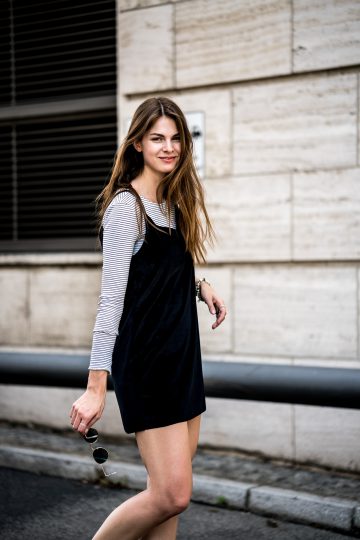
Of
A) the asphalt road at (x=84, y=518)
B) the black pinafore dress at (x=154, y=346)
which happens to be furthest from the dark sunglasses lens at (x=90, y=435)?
the asphalt road at (x=84, y=518)

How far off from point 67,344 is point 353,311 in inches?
95.9

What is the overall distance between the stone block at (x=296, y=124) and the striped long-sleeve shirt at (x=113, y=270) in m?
2.76

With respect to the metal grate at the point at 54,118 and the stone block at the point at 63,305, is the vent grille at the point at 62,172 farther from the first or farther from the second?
the stone block at the point at 63,305

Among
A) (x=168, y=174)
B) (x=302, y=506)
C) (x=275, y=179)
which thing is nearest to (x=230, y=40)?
(x=275, y=179)

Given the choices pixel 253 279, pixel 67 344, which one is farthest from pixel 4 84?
pixel 253 279

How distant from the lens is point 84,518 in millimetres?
Answer: 4148

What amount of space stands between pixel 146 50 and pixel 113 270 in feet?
11.8

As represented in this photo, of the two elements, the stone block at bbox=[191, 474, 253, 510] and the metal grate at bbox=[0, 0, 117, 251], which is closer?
the stone block at bbox=[191, 474, 253, 510]

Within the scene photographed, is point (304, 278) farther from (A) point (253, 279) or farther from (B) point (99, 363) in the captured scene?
(B) point (99, 363)

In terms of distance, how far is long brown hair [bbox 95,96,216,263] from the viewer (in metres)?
2.78

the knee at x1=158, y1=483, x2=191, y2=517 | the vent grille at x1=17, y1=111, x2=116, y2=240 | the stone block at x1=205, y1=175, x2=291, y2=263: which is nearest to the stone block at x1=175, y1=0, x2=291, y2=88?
the stone block at x1=205, y1=175, x2=291, y2=263

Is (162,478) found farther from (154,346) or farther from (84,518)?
(84,518)

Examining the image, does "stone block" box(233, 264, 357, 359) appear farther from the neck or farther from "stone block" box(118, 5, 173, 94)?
the neck

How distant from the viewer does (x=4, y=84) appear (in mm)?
6840
